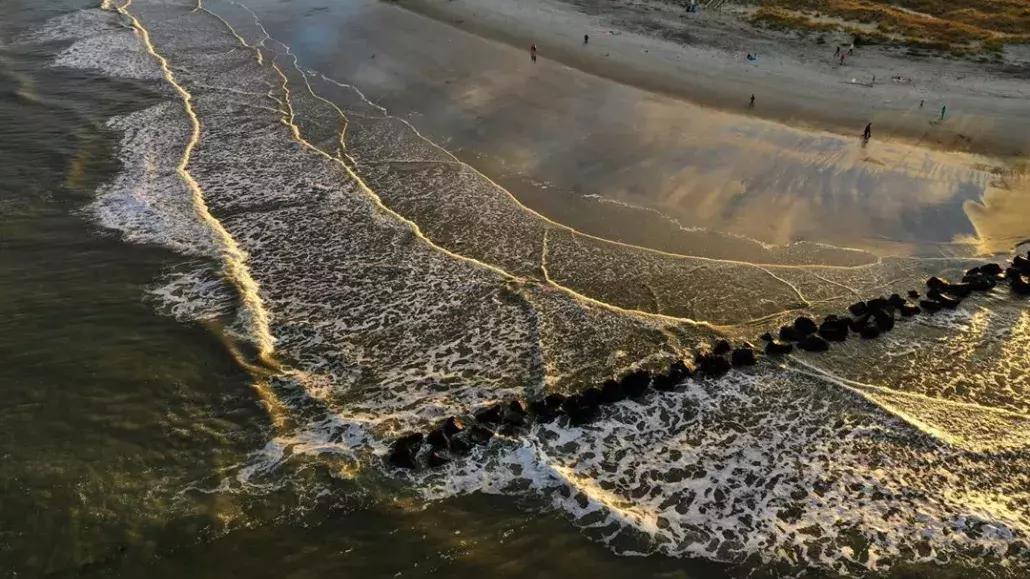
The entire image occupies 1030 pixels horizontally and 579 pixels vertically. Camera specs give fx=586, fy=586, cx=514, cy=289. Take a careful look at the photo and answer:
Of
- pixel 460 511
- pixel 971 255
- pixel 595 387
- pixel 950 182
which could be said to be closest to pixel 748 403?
pixel 595 387

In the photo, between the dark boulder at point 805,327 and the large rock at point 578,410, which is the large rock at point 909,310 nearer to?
the dark boulder at point 805,327

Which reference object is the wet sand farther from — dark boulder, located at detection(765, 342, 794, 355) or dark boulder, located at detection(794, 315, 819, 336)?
dark boulder, located at detection(765, 342, 794, 355)

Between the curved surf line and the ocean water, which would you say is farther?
the curved surf line

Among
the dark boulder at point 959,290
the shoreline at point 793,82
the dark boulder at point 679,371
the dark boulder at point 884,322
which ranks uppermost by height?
the shoreline at point 793,82

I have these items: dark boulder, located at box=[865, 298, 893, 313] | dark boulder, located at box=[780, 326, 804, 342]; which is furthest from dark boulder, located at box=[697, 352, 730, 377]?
dark boulder, located at box=[865, 298, 893, 313]

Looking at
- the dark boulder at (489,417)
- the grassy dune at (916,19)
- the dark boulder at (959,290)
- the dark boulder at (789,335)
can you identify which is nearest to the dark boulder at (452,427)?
the dark boulder at (489,417)

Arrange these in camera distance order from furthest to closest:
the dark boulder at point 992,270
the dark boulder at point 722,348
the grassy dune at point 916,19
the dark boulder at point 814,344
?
the grassy dune at point 916,19 < the dark boulder at point 992,270 < the dark boulder at point 814,344 < the dark boulder at point 722,348
